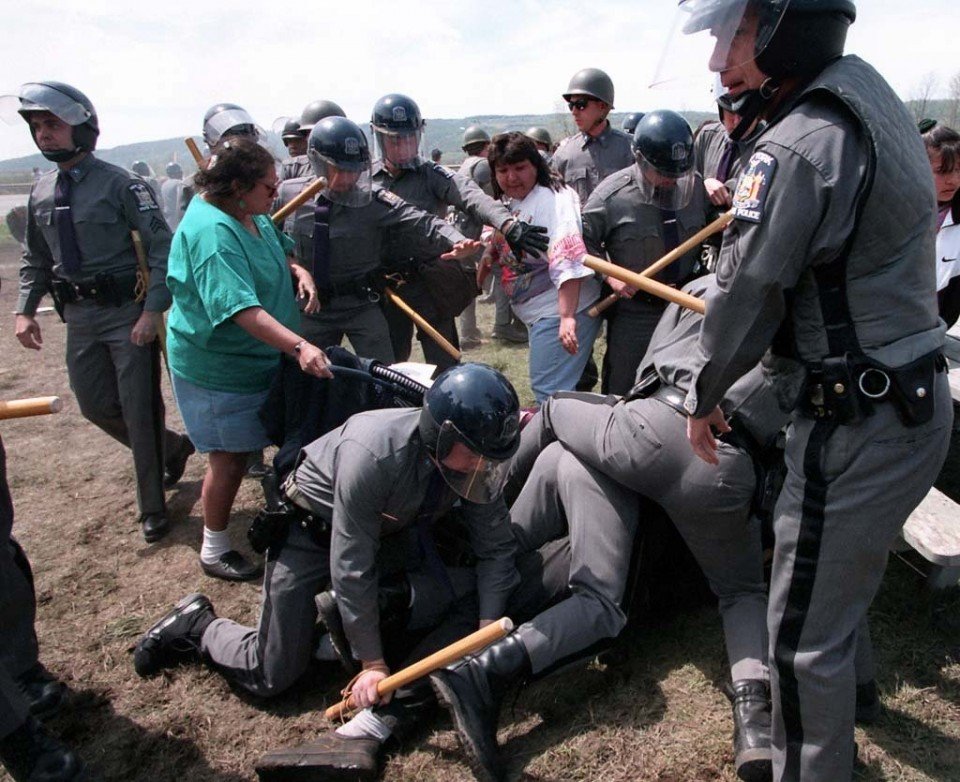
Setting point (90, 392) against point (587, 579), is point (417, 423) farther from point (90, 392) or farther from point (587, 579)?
point (90, 392)

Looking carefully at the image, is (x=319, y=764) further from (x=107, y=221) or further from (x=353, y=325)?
(x=107, y=221)

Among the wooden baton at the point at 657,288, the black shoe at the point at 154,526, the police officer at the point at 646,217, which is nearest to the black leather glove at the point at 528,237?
the police officer at the point at 646,217

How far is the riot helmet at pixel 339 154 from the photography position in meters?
3.80

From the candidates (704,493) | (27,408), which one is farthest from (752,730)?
(27,408)

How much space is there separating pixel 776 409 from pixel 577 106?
4.03 metres

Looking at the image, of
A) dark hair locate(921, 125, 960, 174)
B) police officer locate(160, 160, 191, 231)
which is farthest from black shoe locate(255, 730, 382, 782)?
police officer locate(160, 160, 191, 231)

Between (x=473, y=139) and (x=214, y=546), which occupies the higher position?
(x=473, y=139)

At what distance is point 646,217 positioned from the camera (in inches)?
154

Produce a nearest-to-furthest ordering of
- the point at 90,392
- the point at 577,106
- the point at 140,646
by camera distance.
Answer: the point at 140,646
the point at 90,392
the point at 577,106

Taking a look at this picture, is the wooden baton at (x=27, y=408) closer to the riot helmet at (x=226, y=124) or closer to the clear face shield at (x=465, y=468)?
the clear face shield at (x=465, y=468)

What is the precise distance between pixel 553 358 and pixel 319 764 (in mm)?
2329

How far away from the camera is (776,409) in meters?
2.65

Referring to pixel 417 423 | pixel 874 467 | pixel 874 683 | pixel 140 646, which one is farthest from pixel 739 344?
pixel 140 646

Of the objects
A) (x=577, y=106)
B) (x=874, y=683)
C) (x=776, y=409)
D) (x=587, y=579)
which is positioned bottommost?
(x=874, y=683)
